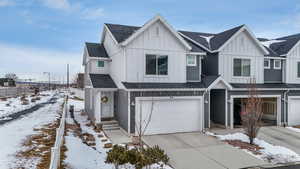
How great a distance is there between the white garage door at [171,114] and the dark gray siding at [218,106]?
6.70 feet

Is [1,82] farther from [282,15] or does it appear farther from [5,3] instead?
[282,15]

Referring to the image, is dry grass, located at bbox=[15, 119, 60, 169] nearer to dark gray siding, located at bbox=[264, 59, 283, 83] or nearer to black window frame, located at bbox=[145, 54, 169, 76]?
black window frame, located at bbox=[145, 54, 169, 76]

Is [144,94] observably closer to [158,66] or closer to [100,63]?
[158,66]

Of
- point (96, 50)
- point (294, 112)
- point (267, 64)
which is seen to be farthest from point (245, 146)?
point (96, 50)

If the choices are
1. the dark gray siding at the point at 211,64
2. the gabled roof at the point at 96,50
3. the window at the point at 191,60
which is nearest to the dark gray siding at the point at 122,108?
the gabled roof at the point at 96,50

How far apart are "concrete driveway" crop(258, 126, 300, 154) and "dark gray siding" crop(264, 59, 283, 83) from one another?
407cm

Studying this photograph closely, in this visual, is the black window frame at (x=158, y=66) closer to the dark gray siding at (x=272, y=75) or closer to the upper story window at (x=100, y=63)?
the upper story window at (x=100, y=63)

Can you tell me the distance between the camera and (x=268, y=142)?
1042 centimetres

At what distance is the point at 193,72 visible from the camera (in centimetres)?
1352

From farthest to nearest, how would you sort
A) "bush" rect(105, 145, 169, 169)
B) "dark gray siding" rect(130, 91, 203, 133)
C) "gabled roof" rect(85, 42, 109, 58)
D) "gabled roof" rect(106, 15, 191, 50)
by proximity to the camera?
"gabled roof" rect(85, 42, 109, 58) < "gabled roof" rect(106, 15, 191, 50) < "dark gray siding" rect(130, 91, 203, 133) < "bush" rect(105, 145, 169, 169)

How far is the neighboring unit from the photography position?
11.8 meters

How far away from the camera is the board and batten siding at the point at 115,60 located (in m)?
12.3

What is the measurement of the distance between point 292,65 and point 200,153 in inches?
521

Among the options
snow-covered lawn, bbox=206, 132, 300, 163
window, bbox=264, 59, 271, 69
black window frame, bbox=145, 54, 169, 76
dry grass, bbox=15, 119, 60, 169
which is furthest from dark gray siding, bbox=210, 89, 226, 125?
dry grass, bbox=15, 119, 60, 169
